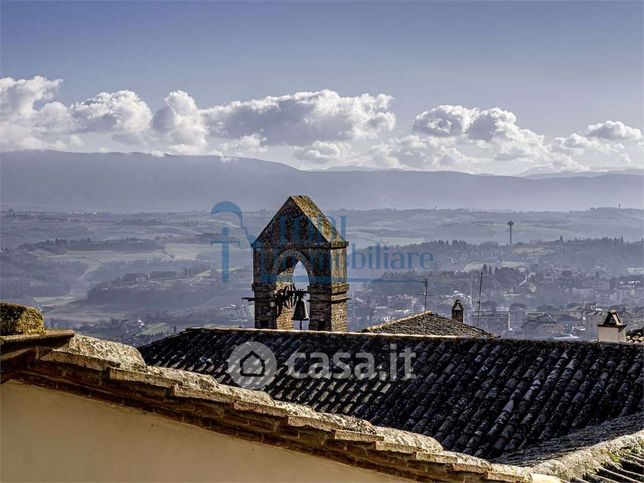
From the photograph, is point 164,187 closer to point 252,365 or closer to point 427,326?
point 427,326

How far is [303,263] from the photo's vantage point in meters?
13.0

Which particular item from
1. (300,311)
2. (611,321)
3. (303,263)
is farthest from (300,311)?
(611,321)

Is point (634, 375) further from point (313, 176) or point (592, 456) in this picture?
point (313, 176)

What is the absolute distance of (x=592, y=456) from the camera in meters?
5.57

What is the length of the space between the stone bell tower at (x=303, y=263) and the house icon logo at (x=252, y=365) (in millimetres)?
1529

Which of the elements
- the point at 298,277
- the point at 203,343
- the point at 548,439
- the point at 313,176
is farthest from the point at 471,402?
the point at 313,176

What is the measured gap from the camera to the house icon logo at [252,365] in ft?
34.6

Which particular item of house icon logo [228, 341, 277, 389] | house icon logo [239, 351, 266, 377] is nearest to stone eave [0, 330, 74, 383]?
house icon logo [228, 341, 277, 389]

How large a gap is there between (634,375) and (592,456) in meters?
3.26

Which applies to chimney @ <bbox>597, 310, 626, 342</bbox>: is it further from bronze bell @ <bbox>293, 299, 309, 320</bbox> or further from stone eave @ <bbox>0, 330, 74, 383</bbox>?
stone eave @ <bbox>0, 330, 74, 383</bbox>

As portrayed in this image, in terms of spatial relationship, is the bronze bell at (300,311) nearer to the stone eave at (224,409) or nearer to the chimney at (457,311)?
the chimney at (457,311)

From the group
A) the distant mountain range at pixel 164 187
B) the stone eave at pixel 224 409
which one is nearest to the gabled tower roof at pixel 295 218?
the stone eave at pixel 224 409

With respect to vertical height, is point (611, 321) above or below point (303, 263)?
below

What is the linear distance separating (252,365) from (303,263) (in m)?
2.34
